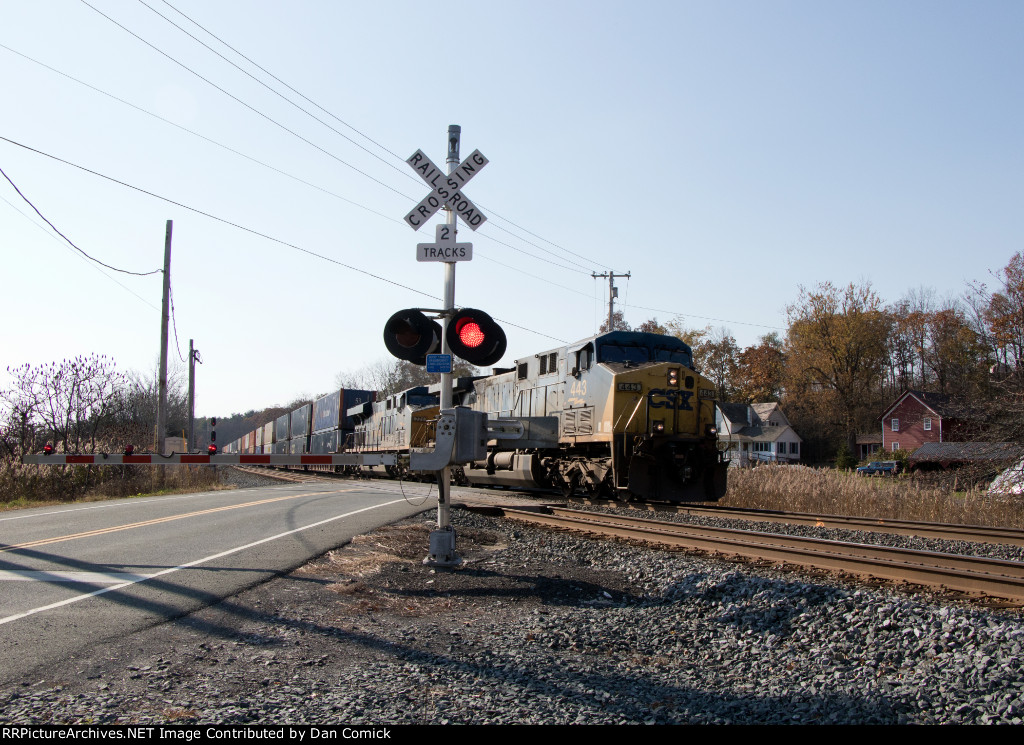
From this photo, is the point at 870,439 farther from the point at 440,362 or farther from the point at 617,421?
the point at 440,362

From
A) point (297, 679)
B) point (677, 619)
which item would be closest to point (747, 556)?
point (677, 619)

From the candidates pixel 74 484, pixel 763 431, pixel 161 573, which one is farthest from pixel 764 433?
pixel 161 573

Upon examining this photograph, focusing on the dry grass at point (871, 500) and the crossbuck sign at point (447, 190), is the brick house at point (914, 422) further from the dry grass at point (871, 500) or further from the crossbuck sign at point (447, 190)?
the crossbuck sign at point (447, 190)

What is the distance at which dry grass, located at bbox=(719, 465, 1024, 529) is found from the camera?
1420 centimetres

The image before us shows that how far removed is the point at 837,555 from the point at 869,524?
4670 mm

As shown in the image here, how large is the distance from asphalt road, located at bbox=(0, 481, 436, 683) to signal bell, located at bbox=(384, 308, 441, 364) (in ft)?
8.57

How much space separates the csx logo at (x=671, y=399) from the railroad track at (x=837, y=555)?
9.84 ft

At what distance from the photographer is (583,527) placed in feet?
36.7

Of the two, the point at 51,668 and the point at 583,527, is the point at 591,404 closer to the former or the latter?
the point at 583,527

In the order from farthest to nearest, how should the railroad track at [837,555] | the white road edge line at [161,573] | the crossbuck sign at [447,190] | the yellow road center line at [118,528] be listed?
the yellow road center line at [118,528] → the crossbuck sign at [447,190] → the railroad track at [837,555] → the white road edge line at [161,573]

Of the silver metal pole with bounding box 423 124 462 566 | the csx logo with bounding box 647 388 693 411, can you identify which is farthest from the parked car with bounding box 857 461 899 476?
the silver metal pole with bounding box 423 124 462 566

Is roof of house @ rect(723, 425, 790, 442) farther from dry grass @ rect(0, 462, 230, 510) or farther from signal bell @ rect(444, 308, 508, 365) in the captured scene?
signal bell @ rect(444, 308, 508, 365)

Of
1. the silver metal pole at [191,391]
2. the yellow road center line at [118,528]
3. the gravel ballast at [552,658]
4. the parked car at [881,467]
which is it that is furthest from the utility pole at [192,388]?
the parked car at [881,467]

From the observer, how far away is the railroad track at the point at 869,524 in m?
10.6
